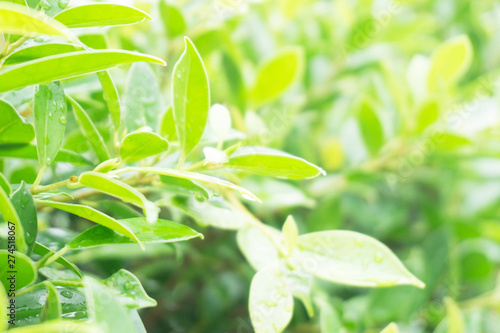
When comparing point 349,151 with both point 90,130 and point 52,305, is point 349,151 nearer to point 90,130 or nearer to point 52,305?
point 90,130

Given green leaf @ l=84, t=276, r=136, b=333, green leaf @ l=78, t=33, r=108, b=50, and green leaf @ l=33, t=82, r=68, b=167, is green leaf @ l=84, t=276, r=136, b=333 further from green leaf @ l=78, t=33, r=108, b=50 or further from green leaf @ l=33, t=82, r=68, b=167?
green leaf @ l=78, t=33, r=108, b=50

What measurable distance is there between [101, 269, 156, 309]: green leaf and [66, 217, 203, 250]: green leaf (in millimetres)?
36

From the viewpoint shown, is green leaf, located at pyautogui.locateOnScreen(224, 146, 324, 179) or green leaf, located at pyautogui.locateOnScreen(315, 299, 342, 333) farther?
green leaf, located at pyautogui.locateOnScreen(315, 299, 342, 333)

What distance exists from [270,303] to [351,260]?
0.10 metres

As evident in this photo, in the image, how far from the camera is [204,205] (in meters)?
0.52

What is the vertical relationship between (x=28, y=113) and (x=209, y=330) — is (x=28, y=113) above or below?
above


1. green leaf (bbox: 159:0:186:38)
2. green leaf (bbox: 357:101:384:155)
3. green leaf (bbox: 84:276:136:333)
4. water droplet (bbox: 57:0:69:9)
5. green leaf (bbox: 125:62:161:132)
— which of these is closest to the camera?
green leaf (bbox: 84:276:136:333)

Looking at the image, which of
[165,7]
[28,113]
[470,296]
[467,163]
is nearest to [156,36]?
[165,7]

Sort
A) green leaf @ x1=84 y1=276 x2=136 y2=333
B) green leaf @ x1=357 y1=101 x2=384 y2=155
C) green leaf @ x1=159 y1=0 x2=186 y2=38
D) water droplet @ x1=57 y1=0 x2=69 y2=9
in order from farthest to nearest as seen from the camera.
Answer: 1. green leaf @ x1=357 y1=101 x2=384 y2=155
2. green leaf @ x1=159 y1=0 x2=186 y2=38
3. water droplet @ x1=57 y1=0 x2=69 y2=9
4. green leaf @ x1=84 y1=276 x2=136 y2=333

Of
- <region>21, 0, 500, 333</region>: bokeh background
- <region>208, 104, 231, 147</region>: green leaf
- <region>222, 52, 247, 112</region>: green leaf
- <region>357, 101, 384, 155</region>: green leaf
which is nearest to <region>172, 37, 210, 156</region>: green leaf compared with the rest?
<region>208, 104, 231, 147</region>: green leaf

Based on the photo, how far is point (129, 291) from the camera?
1.32ft

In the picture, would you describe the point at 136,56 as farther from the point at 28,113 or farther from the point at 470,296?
the point at 470,296

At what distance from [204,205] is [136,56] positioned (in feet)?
0.70

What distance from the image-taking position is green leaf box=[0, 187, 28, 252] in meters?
0.34
